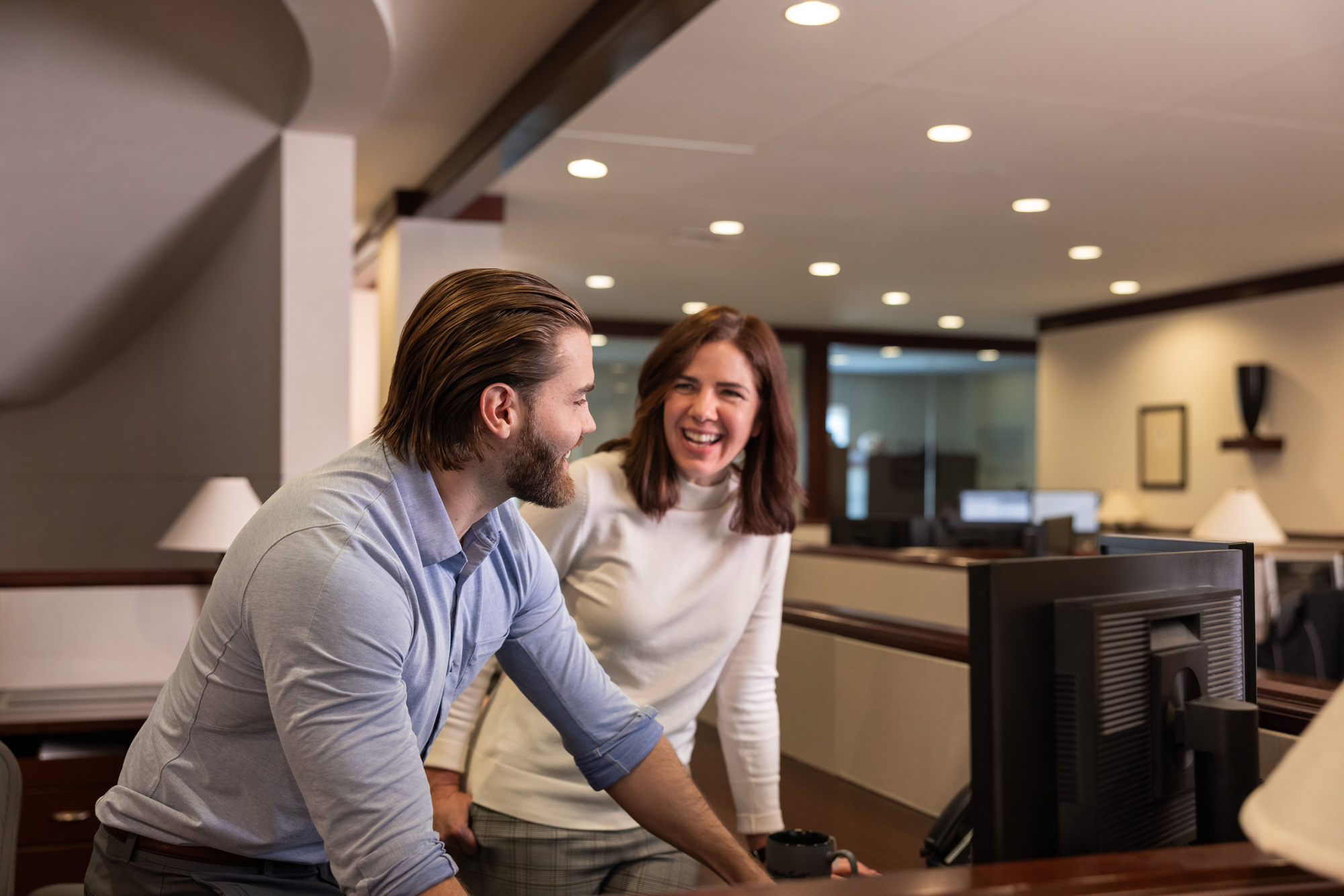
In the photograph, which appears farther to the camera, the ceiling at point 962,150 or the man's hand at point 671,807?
the ceiling at point 962,150

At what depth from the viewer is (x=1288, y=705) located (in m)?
1.51

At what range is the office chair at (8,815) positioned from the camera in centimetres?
156

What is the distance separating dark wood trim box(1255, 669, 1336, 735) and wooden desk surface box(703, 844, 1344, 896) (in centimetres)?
56

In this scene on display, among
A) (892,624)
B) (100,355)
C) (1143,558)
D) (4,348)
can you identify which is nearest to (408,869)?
(1143,558)

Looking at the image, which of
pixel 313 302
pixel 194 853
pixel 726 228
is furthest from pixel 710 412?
pixel 726 228

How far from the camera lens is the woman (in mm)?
1595

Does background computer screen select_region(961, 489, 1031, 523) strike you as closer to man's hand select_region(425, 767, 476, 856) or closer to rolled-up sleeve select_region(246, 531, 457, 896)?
Result: man's hand select_region(425, 767, 476, 856)

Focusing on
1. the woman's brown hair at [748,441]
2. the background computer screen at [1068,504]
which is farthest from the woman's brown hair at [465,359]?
the background computer screen at [1068,504]

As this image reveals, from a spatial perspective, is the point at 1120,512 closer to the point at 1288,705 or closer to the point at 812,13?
the point at 812,13

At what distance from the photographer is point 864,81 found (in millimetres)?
3648

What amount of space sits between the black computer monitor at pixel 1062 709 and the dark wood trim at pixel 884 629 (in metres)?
0.83

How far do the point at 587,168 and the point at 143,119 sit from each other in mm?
1678

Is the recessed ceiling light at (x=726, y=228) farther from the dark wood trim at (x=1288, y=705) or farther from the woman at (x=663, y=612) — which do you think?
the dark wood trim at (x=1288, y=705)

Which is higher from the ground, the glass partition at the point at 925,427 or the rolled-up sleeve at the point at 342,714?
the glass partition at the point at 925,427
